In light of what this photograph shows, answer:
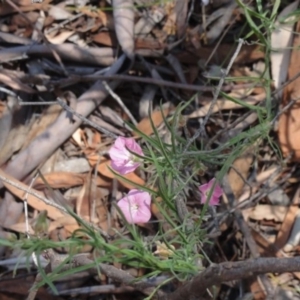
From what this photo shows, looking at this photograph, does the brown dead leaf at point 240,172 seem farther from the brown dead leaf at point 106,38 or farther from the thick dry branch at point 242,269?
the thick dry branch at point 242,269

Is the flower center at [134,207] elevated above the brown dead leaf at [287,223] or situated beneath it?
elevated above

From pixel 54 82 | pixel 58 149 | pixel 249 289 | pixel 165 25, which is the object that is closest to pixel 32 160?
pixel 58 149

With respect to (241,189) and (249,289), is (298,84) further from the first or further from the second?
(249,289)

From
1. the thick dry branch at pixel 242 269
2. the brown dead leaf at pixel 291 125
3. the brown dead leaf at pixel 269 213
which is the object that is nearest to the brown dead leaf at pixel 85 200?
the brown dead leaf at pixel 269 213

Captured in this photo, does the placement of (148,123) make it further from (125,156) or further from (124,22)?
(125,156)

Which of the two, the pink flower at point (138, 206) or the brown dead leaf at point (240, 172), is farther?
the brown dead leaf at point (240, 172)

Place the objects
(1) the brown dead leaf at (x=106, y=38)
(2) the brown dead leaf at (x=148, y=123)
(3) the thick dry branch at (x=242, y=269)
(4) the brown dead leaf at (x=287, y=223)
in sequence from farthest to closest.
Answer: (1) the brown dead leaf at (x=106, y=38)
(2) the brown dead leaf at (x=148, y=123)
(4) the brown dead leaf at (x=287, y=223)
(3) the thick dry branch at (x=242, y=269)

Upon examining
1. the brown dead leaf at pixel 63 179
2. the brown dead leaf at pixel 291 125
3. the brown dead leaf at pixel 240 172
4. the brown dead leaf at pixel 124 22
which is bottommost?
the brown dead leaf at pixel 63 179
